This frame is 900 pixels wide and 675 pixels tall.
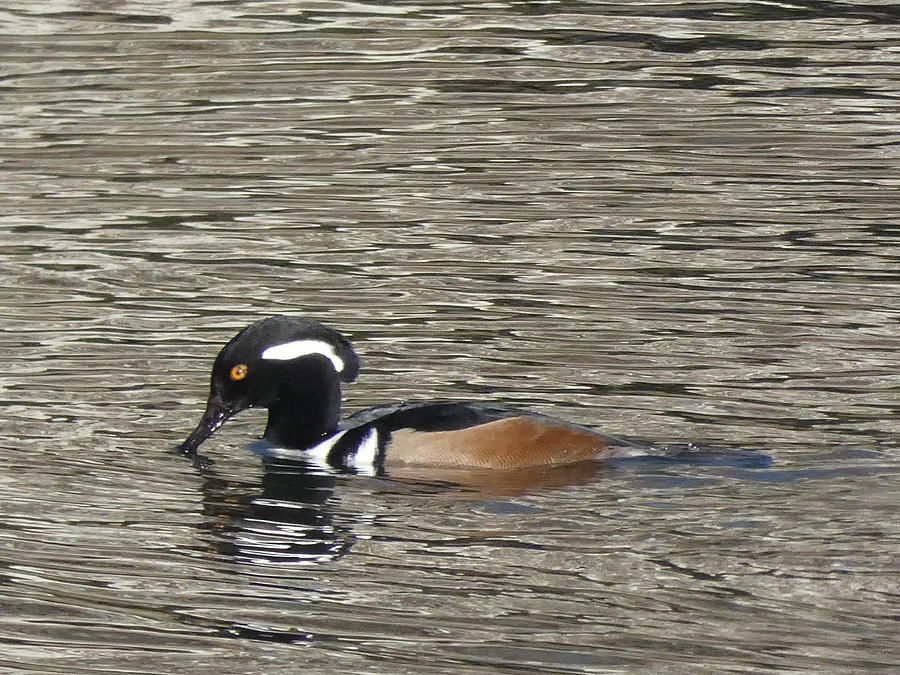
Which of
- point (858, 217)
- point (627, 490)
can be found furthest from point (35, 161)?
point (627, 490)

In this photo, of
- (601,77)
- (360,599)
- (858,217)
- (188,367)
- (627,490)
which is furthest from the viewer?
(601,77)

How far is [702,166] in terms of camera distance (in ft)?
42.8

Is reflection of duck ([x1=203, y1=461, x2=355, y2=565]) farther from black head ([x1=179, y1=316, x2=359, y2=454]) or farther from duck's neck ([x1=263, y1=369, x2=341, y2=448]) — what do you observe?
black head ([x1=179, y1=316, x2=359, y2=454])

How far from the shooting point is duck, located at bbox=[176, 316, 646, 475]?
27.5ft

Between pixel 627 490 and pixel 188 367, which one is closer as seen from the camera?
pixel 627 490

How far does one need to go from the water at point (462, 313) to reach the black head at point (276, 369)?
9.9 inches

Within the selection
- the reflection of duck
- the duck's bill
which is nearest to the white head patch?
the duck's bill

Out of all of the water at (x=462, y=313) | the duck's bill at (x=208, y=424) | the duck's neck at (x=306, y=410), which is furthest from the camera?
the duck's neck at (x=306, y=410)

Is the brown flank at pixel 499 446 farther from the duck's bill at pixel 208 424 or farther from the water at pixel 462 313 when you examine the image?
the duck's bill at pixel 208 424

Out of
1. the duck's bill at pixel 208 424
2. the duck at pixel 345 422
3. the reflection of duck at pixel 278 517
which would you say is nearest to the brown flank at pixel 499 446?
the duck at pixel 345 422

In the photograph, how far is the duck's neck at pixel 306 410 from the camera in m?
8.76

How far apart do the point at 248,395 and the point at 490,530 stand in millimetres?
1687

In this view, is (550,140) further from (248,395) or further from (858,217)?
(248,395)

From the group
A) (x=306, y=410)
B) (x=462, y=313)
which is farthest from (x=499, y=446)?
(x=462, y=313)
